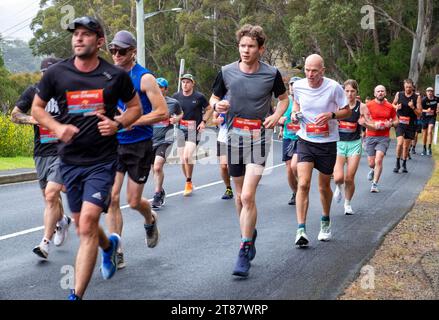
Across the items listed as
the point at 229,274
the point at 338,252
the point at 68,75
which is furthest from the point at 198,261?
the point at 68,75

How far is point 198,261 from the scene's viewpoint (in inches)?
301

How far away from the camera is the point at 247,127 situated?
7.10m

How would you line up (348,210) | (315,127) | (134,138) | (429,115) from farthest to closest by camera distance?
(429,115) < (348,210) < (315,127) < (134,138)

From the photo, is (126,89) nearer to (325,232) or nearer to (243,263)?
(243,263)

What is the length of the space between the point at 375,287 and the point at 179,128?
8.04 metres

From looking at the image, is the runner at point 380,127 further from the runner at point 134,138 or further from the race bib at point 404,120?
the runner at point 134,138

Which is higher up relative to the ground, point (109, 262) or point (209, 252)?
point (109, 262)

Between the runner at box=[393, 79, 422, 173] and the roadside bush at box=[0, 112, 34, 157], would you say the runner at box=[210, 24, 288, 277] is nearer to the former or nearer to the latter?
the runner at box=[393, 79, 422, 173]

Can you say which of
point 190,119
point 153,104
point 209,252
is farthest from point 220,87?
point 190,119

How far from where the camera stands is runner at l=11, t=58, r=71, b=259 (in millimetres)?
7719

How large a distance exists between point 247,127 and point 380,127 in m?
6.49

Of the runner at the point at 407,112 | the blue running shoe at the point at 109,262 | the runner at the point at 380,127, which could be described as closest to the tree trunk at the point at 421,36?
the runner at the point at 407,112

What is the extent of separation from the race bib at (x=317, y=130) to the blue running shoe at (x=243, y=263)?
76.3 inches
